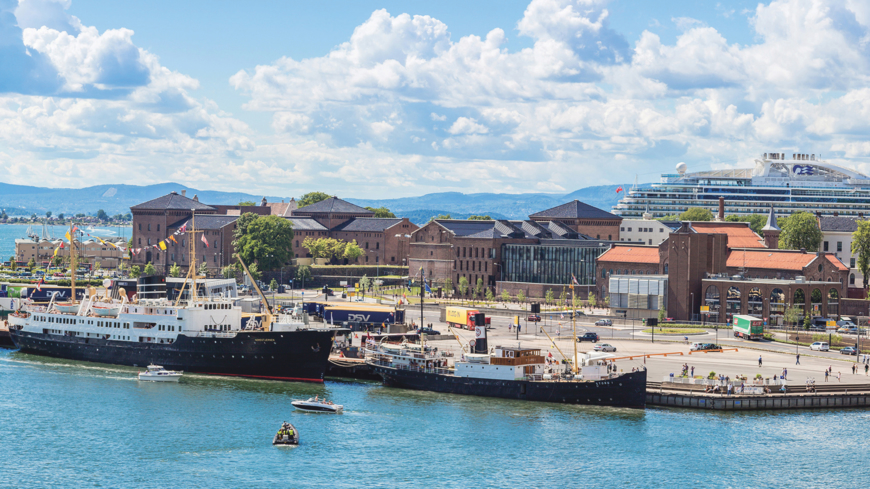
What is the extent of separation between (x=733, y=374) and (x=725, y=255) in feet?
153

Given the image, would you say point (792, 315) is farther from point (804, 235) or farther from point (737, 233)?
point (804, 235)

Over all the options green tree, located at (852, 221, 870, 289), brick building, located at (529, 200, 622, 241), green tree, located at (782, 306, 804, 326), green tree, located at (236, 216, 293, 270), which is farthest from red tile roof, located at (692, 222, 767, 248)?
green tree, located at (236, 216, 293, 270)

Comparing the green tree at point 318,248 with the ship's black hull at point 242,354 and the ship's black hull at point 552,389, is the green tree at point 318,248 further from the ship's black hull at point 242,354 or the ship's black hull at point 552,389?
the ship's black hull at point 552,389

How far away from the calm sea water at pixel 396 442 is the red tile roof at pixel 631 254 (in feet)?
206

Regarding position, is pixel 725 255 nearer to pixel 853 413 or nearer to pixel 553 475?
pixel 853 413

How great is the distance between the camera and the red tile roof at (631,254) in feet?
459

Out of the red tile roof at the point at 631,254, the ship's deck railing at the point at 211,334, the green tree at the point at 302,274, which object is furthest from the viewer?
the green tree at the point at 302,274

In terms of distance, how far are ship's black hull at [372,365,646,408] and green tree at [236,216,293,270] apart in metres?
97.4

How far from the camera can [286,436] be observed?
217 feet

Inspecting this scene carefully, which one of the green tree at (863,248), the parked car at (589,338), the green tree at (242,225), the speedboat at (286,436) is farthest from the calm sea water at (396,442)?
the green tree at (242,225)

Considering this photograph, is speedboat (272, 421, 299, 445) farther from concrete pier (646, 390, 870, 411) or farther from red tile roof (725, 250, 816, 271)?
red tile roof (725, 250, 816, 271)

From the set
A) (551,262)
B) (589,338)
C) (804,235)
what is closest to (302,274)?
(551,262)

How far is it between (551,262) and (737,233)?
28.3 m

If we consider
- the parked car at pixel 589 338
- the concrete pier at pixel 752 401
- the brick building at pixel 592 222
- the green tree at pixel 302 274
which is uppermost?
the brick building at pixel 592 222
